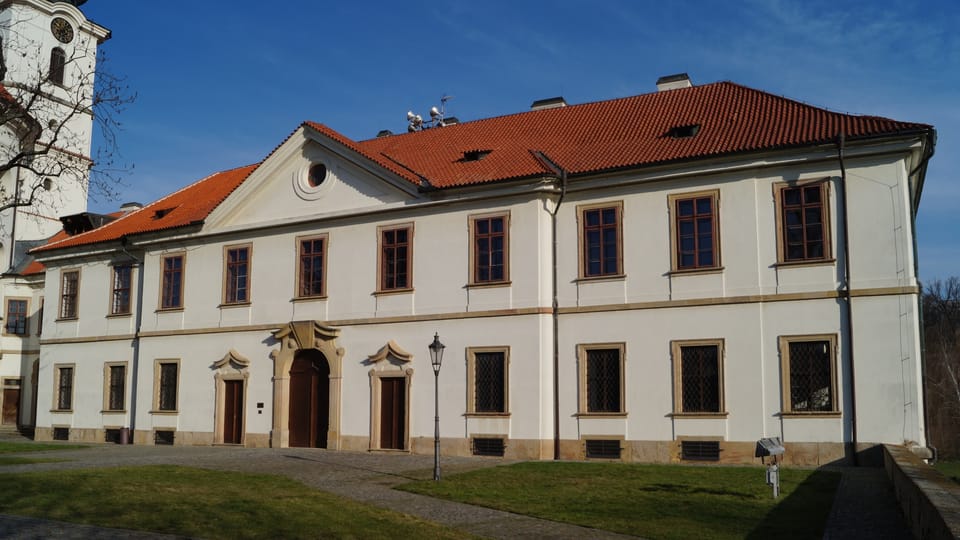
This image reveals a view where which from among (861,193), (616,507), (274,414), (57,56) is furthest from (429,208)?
(57,56)

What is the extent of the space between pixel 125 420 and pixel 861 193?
23515mm

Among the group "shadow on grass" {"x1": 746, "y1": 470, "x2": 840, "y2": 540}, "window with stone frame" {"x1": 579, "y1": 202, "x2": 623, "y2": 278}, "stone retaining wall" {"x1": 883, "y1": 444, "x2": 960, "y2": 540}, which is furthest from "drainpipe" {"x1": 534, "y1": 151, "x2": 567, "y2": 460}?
"stone retaining wall" {"x1": 883, "y1": 444, "x2": 960, "y2": 540}

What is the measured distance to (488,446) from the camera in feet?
78.2

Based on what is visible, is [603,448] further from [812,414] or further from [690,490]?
[690,490]

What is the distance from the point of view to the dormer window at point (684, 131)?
944 inches

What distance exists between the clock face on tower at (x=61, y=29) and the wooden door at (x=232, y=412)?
29.6 m

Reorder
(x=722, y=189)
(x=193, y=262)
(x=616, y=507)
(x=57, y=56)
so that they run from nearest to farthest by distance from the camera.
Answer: (x=616, y=507), (x=722, y=189), (x=193, y=262), (x=57, y=56)

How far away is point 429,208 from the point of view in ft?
83.8

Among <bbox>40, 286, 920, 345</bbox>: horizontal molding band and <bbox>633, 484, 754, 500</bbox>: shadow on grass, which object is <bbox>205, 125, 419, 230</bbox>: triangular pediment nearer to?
<bbox>40, 286, 920, 345</bbox>: horizontal molding band

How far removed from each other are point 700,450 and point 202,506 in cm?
1206

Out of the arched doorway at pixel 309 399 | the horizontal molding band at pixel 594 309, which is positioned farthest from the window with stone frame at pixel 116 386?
the arched doorway at pixel 309 399

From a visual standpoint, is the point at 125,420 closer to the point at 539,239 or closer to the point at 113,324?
the point at 113,324

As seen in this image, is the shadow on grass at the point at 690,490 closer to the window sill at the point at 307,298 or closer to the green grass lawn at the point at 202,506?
the green grass lawn at the point at 202,506

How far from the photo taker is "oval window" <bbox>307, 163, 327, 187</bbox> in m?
27.8
